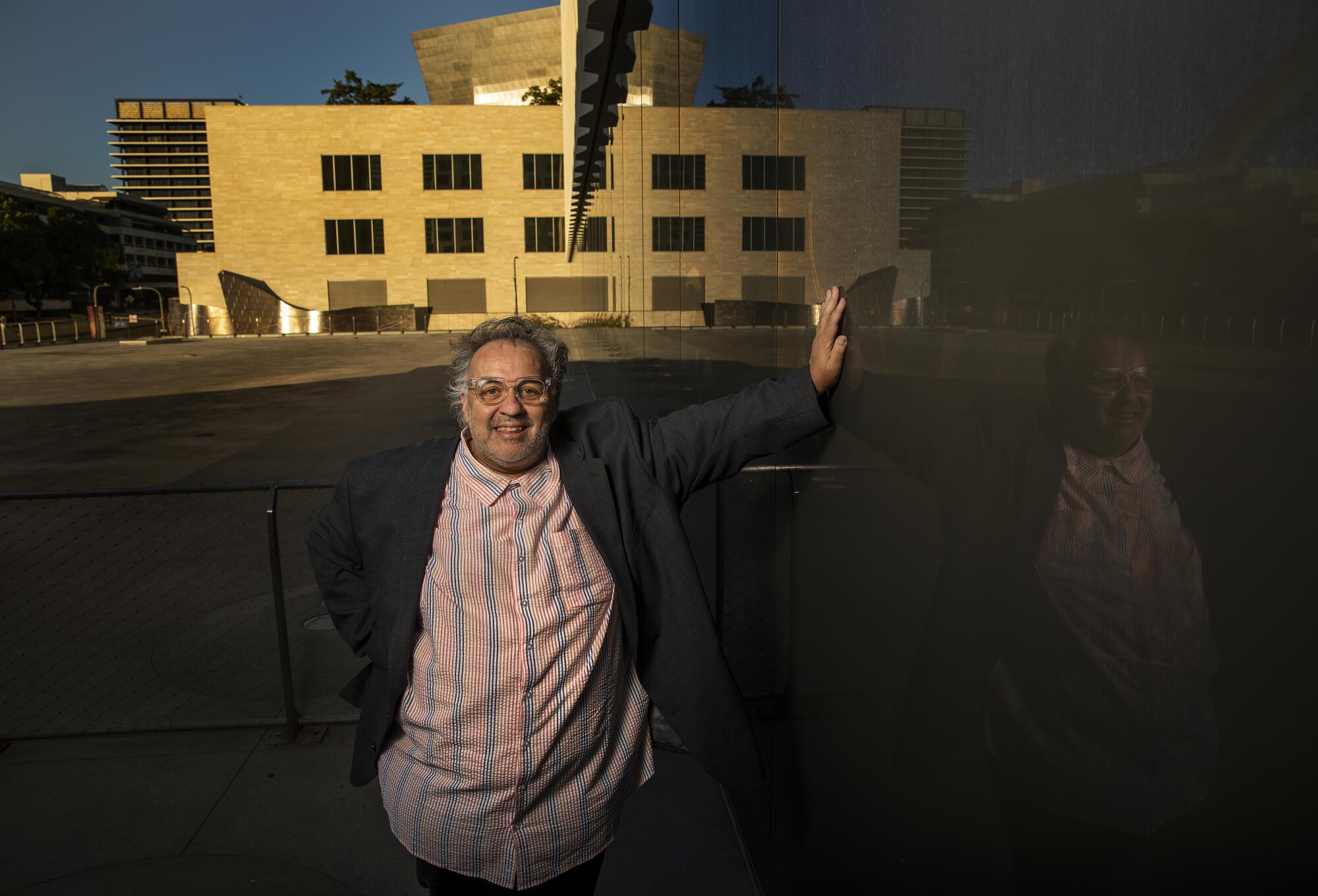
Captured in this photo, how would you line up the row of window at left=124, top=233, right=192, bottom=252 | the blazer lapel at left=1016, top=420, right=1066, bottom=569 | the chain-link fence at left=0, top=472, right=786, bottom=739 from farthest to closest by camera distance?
the row of window at left=124, top=233, right=192, bottom=252 < the chain-link fence at left=0, top=472, right=786, bottom=739 < the blazer lapel at left=1016, top=420, right=1066, bottom=569

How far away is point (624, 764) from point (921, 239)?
5.28 ft

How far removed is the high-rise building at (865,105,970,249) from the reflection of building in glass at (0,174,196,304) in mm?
134404

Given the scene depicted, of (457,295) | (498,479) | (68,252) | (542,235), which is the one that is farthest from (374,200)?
(498,479)

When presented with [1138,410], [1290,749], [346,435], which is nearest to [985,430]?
[1138,410]

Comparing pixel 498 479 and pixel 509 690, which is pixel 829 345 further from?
pixel 509 690

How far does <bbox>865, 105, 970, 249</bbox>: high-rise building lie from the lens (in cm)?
125

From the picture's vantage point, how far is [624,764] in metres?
2.46

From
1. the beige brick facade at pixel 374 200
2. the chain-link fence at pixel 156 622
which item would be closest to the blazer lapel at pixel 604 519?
the chain-link fence at pixel 156 622

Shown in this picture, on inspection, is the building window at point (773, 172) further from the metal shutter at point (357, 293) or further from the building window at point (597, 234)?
the metal shutter at point (357, 293)

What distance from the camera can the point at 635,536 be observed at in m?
2.39

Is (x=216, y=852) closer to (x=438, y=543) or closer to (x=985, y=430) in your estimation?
(x=438, y=543)

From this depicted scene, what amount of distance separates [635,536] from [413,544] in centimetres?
55

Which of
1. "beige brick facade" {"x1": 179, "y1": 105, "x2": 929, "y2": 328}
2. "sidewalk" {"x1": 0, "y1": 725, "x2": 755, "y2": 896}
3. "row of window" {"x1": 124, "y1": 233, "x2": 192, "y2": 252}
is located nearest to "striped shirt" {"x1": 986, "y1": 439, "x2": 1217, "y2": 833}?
"sidewalk" {"x1": 0, "y1": 725, "x2": 755, "y2": 896}

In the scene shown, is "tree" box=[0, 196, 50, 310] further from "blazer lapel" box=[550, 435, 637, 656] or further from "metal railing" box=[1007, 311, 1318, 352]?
"metal railing" box=[1007, 311, 1318, 352]
